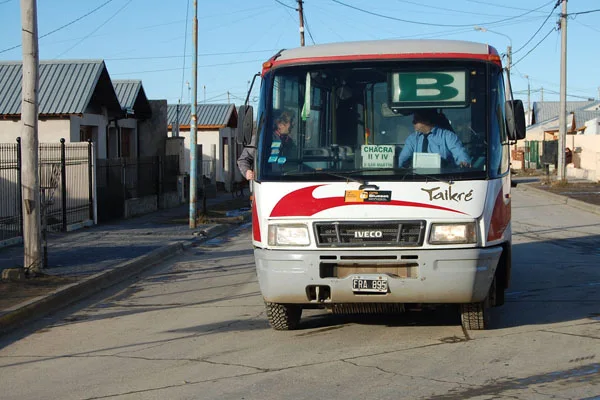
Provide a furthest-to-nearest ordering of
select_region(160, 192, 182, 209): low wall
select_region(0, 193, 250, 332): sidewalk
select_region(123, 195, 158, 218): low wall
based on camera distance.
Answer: select_region(160, 192, 182, 209): low wall → select_region(123, 195, 158, 218): low wall → select_region(0, 193, 250, 332): sidewalk

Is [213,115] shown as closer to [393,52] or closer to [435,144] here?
[393,52]

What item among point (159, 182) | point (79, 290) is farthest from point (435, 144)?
point (159, 182)

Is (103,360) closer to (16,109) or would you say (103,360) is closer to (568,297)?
(568,297)

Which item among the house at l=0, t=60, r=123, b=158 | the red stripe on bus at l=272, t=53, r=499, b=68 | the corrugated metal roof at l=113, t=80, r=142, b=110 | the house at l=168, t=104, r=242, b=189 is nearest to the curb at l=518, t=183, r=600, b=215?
the house at l=0, t=60, r=123, b=158

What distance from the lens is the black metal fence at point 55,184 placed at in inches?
674

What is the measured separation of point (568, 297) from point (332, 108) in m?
4.13

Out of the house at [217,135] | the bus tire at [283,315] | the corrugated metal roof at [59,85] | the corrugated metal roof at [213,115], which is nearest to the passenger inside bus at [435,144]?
the bus tire at [283,315]

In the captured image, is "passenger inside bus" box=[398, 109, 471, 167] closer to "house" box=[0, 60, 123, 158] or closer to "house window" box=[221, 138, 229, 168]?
"house" box=[0, 60, 123, 158]

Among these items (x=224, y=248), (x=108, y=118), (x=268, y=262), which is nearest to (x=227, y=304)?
(x=268, y=262)

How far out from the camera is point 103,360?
770 cm

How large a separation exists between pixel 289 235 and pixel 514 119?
2.50 metres

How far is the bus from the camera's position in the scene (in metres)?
7.60

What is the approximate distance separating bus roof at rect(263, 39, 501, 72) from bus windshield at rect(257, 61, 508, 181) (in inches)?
2.9

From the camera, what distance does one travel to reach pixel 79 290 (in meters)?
11.7
